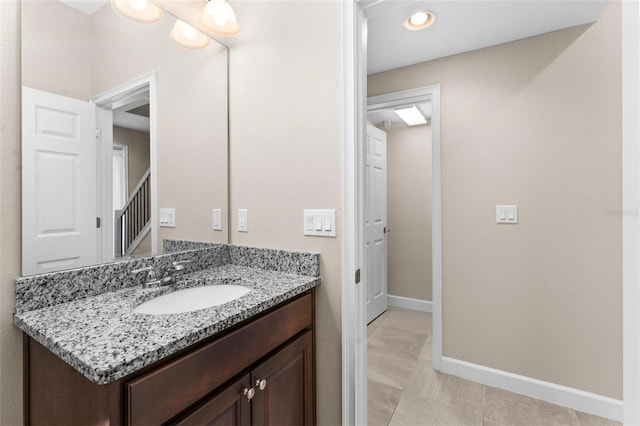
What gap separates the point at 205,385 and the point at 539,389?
2168mm

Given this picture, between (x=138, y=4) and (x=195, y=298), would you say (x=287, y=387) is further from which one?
(x=138, y=4)

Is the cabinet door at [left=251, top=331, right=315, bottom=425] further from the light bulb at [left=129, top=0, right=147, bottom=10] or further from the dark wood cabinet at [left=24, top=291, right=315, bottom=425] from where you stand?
the light bulb at [left=129, top=0, right=147, bottom=10]

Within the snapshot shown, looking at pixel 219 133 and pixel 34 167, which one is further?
pixel 219 133

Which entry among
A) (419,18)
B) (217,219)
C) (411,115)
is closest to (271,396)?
(217,219)

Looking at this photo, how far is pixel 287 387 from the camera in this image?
1.09m

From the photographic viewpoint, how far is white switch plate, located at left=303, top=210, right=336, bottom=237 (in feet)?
4.08

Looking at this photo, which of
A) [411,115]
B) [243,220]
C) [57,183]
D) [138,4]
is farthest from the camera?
[411,115]

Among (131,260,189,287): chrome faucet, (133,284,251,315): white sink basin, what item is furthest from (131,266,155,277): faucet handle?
(133,284,251,315): white sink basin

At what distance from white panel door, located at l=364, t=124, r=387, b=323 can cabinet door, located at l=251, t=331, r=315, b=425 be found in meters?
1.82

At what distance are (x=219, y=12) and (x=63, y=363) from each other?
147 centimetres

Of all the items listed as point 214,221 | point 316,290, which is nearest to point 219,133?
point 214,221

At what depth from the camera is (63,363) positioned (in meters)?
0.70

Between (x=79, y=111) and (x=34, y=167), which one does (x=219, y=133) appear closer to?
(x=79, y=111)

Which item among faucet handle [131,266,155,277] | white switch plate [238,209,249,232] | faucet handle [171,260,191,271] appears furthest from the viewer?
white switch plate [238,209,249,232]
